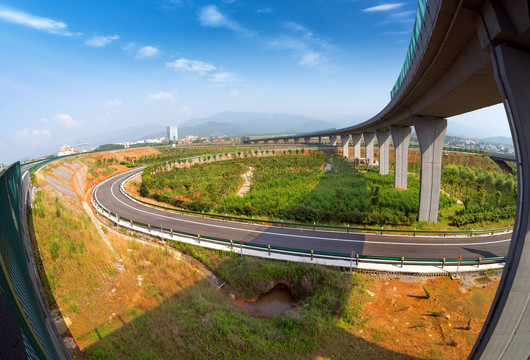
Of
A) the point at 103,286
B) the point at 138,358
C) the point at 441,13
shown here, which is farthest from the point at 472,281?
the point at 103,286

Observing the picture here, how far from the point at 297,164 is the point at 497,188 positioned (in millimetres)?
28179

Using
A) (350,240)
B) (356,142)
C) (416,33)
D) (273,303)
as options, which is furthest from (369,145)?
(273,303)

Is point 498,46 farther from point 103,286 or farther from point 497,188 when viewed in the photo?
point 497,188

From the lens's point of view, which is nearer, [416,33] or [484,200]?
[416,33]

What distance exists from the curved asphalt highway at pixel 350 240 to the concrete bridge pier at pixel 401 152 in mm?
13863

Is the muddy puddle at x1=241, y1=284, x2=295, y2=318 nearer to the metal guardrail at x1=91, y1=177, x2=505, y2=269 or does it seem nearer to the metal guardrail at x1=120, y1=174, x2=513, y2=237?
the metal guardrail at x1=91, y1=177, x2=505, y2=269

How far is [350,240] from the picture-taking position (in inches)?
631

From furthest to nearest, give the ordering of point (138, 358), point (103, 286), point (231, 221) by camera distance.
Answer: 1. point (231, 221)
2. point (103, 286)
3. point (138, 358)

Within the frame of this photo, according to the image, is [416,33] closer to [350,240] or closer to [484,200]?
[350,240]

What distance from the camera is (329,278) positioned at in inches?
459

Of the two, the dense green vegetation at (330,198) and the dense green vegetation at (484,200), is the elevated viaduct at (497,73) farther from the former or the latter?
the dense green vegetation at (484,200)

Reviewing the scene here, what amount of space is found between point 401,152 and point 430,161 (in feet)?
38.7

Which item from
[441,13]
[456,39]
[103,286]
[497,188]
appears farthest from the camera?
[497,188]

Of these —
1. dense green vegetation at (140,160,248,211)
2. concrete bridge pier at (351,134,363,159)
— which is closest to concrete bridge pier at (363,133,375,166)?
concrete bridge pier at (351,134,363,159)
